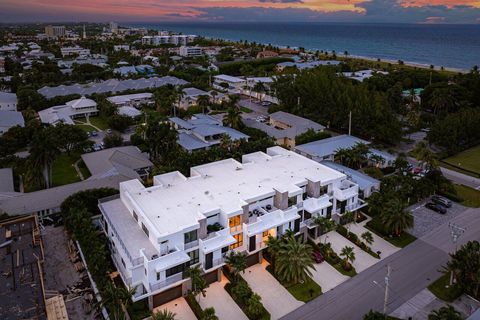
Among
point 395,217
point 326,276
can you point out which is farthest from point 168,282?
point 395,217

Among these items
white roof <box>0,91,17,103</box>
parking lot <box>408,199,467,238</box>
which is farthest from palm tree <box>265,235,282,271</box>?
white roof <box>0,91,17,103</box>

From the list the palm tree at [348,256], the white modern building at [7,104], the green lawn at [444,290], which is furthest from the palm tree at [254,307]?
the white modern building at [7,104]

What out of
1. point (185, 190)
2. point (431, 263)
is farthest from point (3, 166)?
point (431, 263)

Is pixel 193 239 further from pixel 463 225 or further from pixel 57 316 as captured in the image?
pixel 463 225

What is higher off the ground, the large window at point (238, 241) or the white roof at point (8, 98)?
the white roof at point (8, 98)

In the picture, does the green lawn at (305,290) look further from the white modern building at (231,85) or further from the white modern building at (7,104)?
the white modern building at (231,85)

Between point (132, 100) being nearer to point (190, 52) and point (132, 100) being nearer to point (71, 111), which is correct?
point (71, 111)

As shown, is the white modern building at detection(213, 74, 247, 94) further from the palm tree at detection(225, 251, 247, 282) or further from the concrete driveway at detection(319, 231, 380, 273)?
the palm tree at detection(225, 251, 247, 282)
